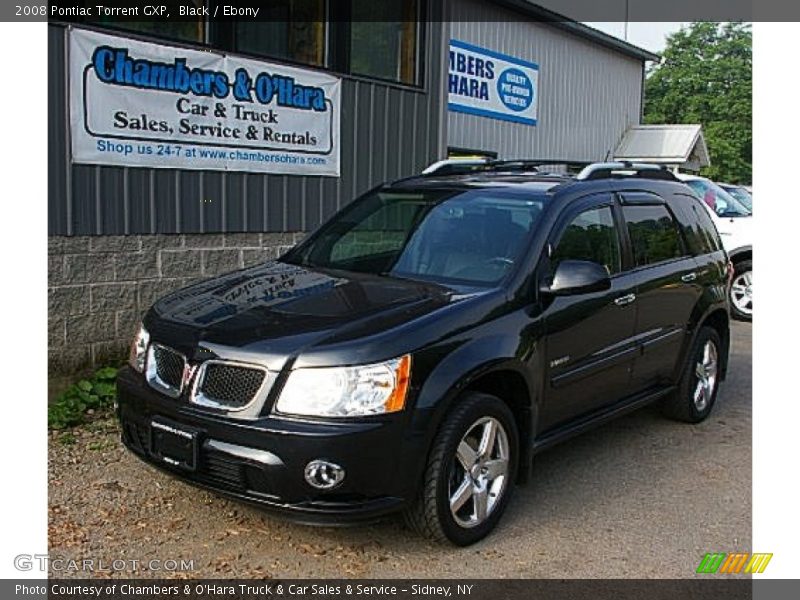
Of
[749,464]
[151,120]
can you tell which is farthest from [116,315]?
[749,464]

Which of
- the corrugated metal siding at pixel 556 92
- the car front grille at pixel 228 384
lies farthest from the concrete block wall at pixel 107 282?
the corrugated metal siding at pixel 556 92

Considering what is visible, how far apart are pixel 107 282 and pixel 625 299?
160 inches

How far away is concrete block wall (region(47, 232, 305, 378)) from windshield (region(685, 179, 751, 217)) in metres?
7.84

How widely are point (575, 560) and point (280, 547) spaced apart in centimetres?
144

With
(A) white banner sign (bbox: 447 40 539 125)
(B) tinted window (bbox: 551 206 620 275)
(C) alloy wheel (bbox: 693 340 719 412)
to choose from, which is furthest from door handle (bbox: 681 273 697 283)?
(A) white banner sign (bbox: 447 40 539 125)

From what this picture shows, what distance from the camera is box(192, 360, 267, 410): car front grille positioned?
3811mm

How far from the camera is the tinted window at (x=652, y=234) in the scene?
18.7ft

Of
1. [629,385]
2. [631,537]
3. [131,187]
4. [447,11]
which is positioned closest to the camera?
[631,537]

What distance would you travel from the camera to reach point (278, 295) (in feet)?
14.8

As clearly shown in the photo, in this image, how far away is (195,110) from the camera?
24.2 ft

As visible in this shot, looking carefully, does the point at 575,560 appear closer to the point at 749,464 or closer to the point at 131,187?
the point at 749,464

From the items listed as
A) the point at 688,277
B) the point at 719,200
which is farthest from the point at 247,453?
the point at 719,200

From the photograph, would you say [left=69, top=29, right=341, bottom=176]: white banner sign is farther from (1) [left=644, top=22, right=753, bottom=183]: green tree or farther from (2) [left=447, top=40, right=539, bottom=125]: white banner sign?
(1) [left=644, top=22, right=753, bottom=183]: green tree

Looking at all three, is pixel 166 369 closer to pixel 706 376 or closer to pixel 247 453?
pixel 247 453
